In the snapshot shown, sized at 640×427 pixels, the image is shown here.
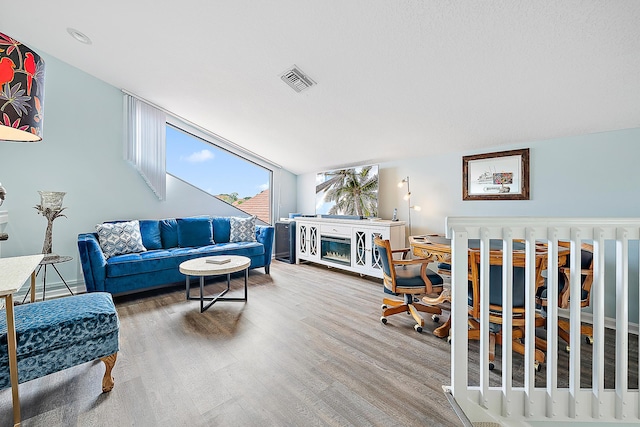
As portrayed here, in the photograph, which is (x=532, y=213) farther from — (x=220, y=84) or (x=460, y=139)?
(x=220, y=84)

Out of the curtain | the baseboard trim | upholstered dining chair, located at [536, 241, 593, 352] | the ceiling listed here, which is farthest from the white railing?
the curtain

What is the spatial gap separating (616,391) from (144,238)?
4.51 metres

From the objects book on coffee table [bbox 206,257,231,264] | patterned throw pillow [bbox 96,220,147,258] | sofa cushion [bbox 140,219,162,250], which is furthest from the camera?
sofa cushion [bbox 140,219,162,250]

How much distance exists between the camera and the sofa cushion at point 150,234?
3.65 meters

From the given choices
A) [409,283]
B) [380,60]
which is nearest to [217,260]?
[409,283]

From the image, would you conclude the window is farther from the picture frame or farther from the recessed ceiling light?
the picture frame

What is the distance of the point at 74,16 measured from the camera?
2.43 m

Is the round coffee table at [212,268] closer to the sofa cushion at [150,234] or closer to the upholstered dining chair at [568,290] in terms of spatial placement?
the sofa cushion at [150,234]

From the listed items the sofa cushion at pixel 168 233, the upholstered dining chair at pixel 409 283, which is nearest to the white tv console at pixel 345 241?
the upholstered dining chair at pixel 409 283

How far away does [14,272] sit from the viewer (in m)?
1.35

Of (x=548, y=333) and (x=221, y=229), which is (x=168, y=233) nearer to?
(x=221, y=229)

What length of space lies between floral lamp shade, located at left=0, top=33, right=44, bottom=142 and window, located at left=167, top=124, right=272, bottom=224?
3.25 metres

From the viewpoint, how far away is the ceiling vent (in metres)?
2.57

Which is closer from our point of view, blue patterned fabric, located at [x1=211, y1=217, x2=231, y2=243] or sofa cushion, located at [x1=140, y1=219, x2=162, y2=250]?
sofa cushion, located at [x1=140, y1=219, x2=162, y2=250]
